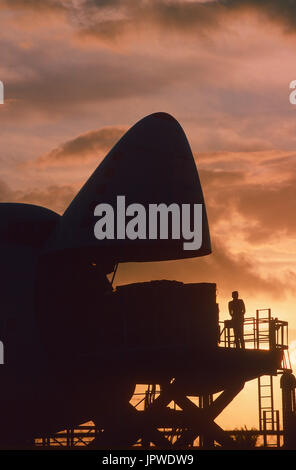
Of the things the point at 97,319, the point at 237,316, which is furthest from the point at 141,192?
the point at 237,316

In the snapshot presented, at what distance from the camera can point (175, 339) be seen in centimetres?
2811

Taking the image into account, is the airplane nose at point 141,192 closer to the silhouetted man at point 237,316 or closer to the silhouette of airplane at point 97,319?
the silhouette of airplane at point 97,319

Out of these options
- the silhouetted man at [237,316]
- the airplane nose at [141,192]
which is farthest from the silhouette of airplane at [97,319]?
the silhouetted man at [237,316]

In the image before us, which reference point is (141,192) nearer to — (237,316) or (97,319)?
(97,319)

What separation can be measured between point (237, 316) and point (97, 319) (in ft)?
14.0

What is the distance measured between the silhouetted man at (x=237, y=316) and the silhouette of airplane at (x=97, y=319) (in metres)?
0.78

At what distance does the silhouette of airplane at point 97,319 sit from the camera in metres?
28.0

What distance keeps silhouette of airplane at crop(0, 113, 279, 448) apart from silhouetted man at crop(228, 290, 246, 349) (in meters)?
0.78

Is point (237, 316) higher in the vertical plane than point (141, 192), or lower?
lower

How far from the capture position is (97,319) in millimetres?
28719

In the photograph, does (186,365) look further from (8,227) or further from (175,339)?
(8,227)

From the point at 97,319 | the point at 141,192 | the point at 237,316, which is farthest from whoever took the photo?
the point at 237,316
